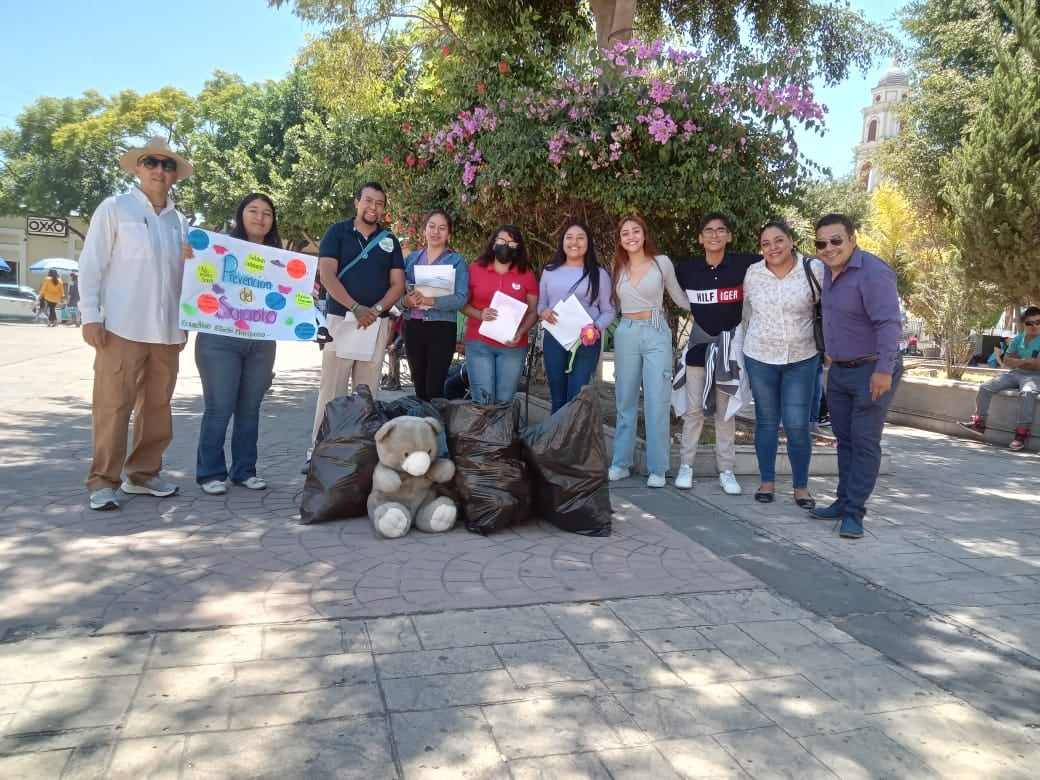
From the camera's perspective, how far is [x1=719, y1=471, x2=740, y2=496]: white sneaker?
5844 mm

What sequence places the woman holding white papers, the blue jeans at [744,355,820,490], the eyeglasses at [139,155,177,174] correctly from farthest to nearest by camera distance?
the woman holding white papers → the blue jeans at [744,355,820,490] → the eyeglasses at [139,155,177,174]

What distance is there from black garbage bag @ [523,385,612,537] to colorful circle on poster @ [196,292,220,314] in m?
2.19

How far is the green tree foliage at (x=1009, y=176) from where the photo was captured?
374 inches

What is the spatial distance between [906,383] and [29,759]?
11.5 m

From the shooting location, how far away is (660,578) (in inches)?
158

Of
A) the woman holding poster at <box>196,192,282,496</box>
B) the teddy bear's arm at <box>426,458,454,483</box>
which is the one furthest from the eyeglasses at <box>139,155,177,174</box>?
the teddy bear's arm at <box>426,458,454,483</box>

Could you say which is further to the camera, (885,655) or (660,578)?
(660,578)

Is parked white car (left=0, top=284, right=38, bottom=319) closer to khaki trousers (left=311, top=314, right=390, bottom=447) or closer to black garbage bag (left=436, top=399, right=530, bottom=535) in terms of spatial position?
khaki trousers (left=311, top=314, right=390, bottom=447)

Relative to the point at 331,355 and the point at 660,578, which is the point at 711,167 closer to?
the point at 331,355

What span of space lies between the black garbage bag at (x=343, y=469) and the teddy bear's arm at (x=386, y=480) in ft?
0.69

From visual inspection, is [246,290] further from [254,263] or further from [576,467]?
[576,467]

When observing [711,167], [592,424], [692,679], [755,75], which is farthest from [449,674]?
[755,75]

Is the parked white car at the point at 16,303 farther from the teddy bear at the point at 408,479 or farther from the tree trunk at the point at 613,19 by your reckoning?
the teddy bear at the point at 408,479

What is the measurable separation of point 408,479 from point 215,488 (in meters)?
1.51
